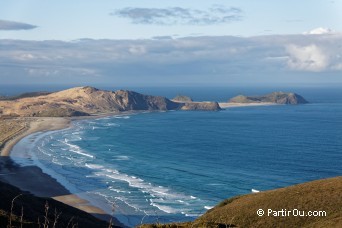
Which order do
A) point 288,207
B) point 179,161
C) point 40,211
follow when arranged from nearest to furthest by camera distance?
point 288,207, point 40,211, point 179,161

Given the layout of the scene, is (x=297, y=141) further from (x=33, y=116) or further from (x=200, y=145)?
(x=33, y=116)

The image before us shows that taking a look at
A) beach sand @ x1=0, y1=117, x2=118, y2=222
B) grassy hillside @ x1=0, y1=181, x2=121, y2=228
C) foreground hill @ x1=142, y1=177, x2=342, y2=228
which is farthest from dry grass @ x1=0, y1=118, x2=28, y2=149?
foreground hill @ x1=142, y1=177, x2=342, y2=228

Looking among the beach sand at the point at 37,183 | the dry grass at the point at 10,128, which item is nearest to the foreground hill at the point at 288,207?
the beach sand at the point at 37,183

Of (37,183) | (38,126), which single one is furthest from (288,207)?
(38,126)

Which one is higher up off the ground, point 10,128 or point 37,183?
point 10,128

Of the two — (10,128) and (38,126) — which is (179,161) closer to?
(10,128)
